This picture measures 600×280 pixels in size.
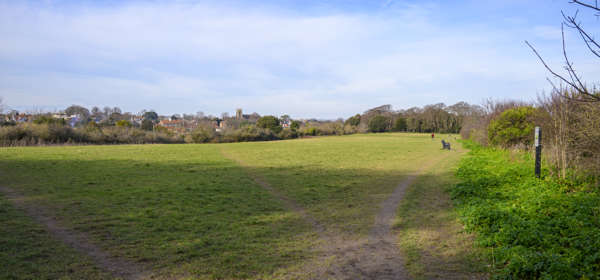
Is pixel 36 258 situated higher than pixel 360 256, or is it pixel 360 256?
pixel 36 258

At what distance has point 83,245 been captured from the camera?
216 inches

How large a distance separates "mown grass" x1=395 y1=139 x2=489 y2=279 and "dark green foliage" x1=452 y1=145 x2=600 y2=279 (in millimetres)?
230

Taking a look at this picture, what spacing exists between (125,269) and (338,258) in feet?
9.42

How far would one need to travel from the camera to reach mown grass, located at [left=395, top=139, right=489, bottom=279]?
4746 mm

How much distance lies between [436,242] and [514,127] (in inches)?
680

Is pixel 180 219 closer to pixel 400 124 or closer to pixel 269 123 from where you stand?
pixel 269 123

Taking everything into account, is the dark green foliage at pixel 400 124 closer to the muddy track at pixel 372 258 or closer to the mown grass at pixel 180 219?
the mown grass at pixel 180 219

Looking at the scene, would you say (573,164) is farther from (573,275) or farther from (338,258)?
(338,258)

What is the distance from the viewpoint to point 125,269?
4.62m

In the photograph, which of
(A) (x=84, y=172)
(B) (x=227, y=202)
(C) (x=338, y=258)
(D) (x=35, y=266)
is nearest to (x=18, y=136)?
(A) (x=84, y=172)

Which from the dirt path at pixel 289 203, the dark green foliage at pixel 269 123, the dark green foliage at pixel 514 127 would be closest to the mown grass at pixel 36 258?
the dirt path at pixel 289 203

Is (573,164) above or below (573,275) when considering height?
above

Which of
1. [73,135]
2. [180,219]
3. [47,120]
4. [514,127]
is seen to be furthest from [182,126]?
[180,219]

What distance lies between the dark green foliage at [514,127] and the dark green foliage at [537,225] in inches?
413
